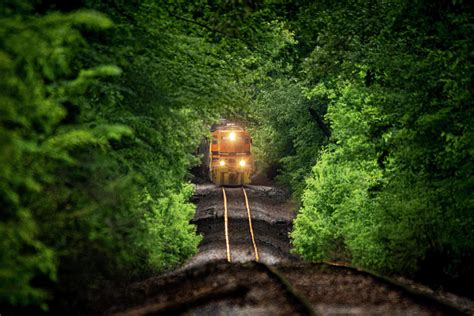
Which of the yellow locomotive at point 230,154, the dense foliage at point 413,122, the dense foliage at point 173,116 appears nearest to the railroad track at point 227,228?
the yellow locomotive at point 230,154

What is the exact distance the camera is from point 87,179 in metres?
7.94

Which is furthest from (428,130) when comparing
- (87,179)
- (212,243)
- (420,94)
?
(212,243)

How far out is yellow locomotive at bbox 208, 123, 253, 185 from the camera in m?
39.3

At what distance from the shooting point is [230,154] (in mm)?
39438

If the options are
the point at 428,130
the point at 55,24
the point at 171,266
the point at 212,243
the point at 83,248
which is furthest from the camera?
the point at 212,243

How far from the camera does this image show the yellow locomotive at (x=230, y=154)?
1547 inches

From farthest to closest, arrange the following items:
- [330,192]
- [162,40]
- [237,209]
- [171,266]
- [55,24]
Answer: [237,209], [330,192], [171,266], [162,40], [55,24]

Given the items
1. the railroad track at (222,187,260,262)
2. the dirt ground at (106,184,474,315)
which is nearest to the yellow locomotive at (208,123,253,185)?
the railroad track at (222,187,260,262)

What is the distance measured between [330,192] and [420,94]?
8882 mm

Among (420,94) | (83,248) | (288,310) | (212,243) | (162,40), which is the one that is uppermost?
(162,40)

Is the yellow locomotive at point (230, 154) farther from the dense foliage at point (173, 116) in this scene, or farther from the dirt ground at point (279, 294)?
the dirt ground at point (279, 294)

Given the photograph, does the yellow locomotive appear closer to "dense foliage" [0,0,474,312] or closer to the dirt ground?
"dense foliage" [0,0,474,312]

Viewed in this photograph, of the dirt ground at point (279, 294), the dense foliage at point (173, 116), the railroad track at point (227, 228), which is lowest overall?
the railroad track at point (227, 228)

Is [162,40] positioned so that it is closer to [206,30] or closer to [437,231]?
[206,30]
